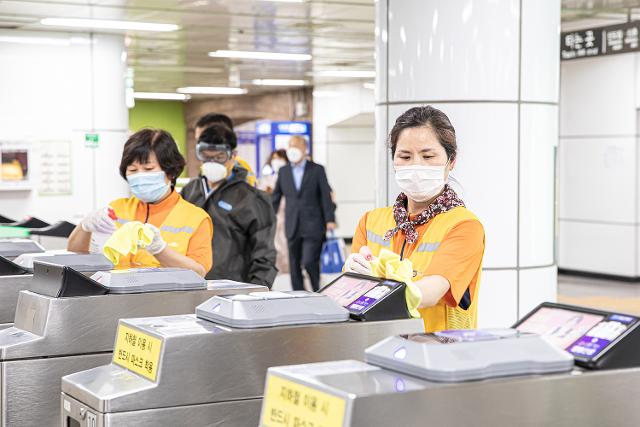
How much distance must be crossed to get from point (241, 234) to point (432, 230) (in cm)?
195

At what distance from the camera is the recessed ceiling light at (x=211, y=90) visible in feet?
66.7

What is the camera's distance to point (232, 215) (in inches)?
179

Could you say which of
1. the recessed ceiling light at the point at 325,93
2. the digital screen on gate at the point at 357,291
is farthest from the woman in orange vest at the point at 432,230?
the recessed ceiling light at the point at 325,93

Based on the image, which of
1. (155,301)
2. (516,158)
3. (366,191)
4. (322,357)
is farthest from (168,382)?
(366,191)

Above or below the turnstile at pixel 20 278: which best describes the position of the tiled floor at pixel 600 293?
below

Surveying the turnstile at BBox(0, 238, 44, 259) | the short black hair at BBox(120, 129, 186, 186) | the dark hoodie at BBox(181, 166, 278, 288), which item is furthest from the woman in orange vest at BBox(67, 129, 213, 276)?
the dark hoodie at BBox(181, 166, 278, 288)

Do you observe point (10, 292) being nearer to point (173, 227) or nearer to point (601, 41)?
point (173, 227)

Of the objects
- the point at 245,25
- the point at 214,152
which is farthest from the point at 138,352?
the point at 245,25

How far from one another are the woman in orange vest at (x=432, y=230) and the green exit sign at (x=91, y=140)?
24.4 feet

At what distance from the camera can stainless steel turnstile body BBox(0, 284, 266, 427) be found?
102 inches

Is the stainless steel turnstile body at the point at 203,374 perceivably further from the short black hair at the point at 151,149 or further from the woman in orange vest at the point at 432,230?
the short black hair at the point at 151,149

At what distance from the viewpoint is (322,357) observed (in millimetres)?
2295

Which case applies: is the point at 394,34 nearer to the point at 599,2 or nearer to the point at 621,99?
the point at 599,2

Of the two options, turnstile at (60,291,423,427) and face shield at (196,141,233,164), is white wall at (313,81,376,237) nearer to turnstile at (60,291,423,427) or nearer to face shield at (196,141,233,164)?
face shield at (196,141,233,164)
